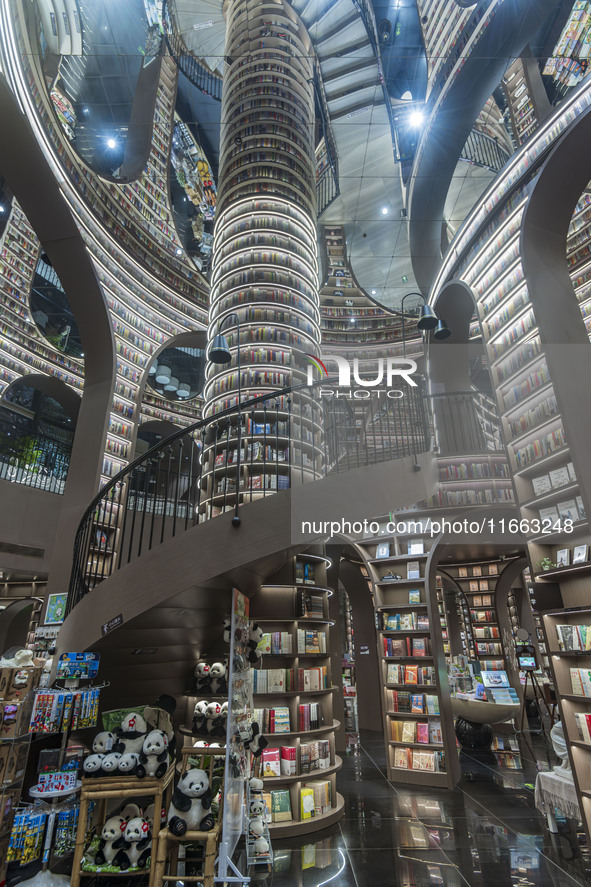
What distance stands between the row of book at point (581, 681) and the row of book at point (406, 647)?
2252 mm

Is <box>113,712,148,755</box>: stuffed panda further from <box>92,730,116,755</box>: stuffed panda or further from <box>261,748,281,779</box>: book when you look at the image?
<box>261,748,281,779</box>: book

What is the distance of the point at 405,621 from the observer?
6.09m

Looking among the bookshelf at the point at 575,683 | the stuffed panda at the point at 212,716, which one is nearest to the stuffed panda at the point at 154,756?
the stuffed panda at the point at 212,716

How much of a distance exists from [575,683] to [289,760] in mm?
2525

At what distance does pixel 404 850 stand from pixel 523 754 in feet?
13.8

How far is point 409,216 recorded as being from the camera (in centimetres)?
1055

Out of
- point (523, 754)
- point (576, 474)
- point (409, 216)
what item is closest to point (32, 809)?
point (576, 474)

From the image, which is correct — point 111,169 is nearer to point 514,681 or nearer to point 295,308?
point 295,308

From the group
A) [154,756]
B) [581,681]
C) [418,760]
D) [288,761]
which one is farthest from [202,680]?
[581,681]

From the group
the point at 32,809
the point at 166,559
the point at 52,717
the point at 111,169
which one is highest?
the point at 111,169

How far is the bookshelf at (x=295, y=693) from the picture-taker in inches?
169

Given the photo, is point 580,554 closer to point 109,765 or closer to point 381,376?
point 381,376

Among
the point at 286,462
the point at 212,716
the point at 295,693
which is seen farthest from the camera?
the point at 286,462

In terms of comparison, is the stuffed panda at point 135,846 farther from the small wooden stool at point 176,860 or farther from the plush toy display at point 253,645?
the plush toy display at point 253,645
